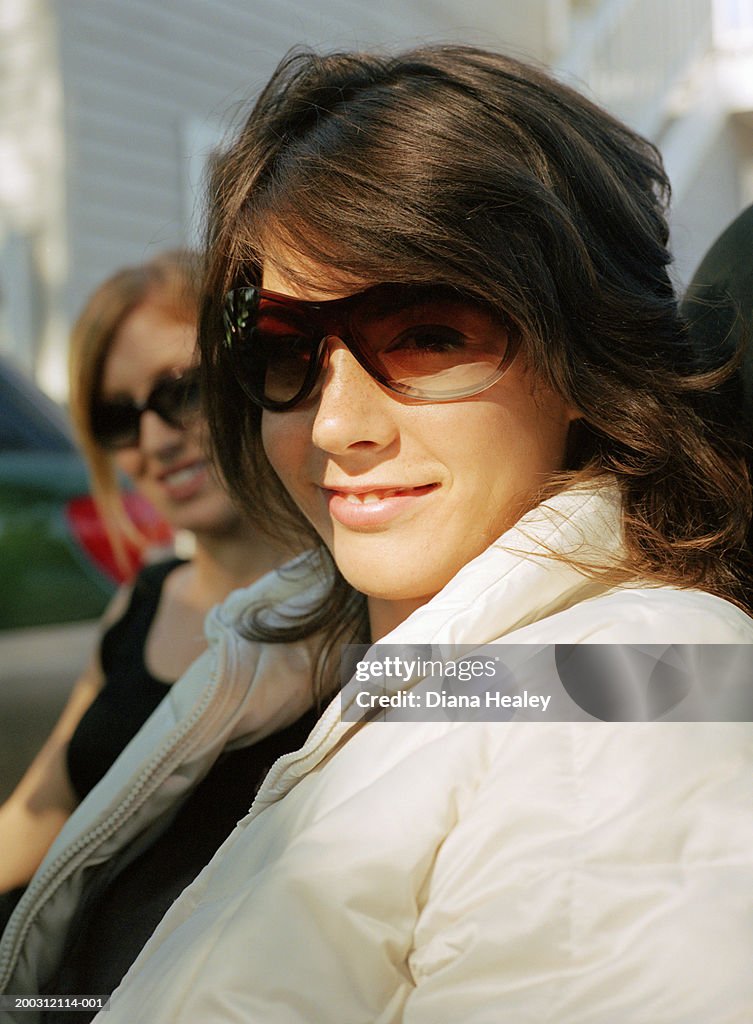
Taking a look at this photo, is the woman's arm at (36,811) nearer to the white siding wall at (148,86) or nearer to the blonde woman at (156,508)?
the blonde woman at (156,508)

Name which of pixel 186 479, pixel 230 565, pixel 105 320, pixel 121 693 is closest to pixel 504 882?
pixel 121 693

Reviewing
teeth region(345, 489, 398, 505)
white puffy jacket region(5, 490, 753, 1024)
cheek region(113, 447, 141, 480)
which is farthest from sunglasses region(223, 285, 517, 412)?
cheek region(113, 447, 141, 480)

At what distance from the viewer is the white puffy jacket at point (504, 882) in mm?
781

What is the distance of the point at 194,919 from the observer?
985 mm

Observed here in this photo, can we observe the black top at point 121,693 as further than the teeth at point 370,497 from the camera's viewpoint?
Yes

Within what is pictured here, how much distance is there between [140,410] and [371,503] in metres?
1.07

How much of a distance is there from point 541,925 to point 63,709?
54.2 inches

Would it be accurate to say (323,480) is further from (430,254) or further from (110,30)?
(110,30)

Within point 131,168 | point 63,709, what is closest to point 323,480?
point 63,709

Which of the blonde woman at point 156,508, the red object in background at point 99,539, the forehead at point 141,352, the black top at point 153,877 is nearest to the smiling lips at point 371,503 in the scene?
the black top at point 153,877

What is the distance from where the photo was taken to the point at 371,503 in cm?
115

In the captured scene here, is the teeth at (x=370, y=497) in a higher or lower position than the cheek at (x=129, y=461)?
higher

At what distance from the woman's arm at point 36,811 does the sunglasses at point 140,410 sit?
0.56 m

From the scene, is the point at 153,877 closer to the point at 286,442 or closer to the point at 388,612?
the point at 388,612
